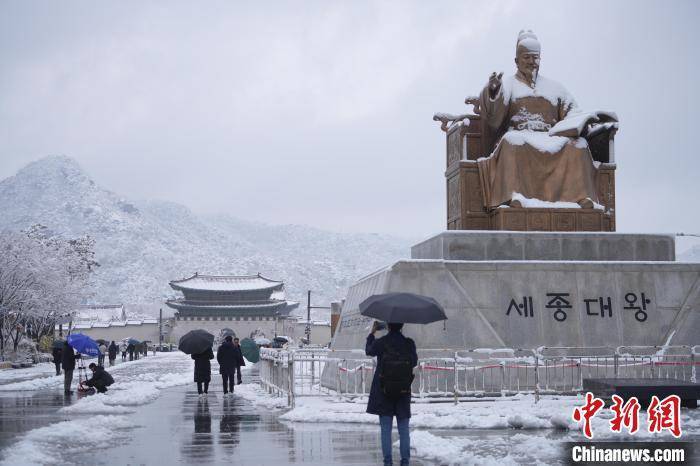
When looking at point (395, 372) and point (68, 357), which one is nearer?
point (395, 372)

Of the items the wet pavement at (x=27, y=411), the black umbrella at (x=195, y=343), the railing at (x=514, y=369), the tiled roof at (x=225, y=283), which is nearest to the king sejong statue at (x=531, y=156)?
the railing at (x=514, y=369)

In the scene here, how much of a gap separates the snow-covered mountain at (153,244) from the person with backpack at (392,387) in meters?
133

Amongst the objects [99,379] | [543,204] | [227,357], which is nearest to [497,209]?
[543,204]

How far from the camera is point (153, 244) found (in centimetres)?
16375

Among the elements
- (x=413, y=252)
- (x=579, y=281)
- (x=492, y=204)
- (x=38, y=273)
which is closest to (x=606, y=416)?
(x=579, y=281)

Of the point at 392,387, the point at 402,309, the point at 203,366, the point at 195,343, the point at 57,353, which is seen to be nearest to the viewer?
the point at 392,387

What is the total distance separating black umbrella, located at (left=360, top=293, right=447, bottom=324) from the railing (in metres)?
5.17

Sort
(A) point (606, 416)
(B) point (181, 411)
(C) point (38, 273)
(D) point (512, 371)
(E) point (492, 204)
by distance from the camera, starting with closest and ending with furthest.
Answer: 1. (A) point (606, 416)
2. (B) point (181, 411)
3. (D) point (512, 371)
4. (E) point (492, 204)
5. (C) point (38, 273)

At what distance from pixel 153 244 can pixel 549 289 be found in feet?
507

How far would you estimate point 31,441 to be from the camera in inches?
340

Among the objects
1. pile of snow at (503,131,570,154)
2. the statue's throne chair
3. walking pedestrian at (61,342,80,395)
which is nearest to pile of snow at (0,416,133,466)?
walking pedestrian at (61,342,80,395)

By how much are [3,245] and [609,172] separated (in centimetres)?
2668

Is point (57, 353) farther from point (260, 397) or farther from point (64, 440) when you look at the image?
point (64, 440)

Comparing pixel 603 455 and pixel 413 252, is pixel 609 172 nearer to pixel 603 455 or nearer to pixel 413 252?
pixel 413 252
